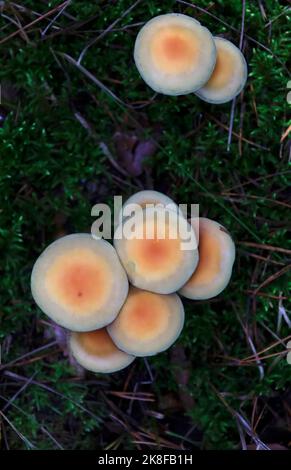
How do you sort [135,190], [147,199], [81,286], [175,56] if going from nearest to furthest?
[81,286] → [175,56] → [147,199] → [135,190]

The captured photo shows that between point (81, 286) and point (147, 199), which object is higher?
point (147, 199)

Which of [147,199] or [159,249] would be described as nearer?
[159,249]

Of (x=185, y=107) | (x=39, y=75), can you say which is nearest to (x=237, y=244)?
(x=185, y=107)

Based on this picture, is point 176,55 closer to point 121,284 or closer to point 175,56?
point 175,56

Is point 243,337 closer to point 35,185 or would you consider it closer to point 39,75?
point 35,185

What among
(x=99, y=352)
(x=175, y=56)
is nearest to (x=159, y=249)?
(x=99, y=352)

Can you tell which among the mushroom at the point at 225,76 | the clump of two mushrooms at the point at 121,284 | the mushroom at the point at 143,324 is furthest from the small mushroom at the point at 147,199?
the mushroom at the point at 225,76
